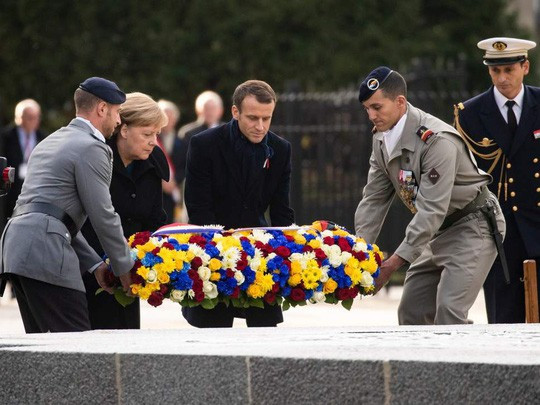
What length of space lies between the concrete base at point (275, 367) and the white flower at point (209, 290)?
1395 mm

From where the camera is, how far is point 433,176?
8.74m

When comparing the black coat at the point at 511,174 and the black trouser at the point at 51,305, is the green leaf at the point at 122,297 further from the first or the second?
the black coat at the point at 511,174

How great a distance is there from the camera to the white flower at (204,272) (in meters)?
8.55

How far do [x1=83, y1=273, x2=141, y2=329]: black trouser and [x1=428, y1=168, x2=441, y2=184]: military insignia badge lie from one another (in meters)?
1.67

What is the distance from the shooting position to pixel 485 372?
548 centimetres

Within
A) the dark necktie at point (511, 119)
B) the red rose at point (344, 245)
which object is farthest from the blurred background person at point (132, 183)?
the dark necktie at point (511, 119)

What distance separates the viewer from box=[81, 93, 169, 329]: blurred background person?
877 centimetres

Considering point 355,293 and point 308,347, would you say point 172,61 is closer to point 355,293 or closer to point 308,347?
point 355,293

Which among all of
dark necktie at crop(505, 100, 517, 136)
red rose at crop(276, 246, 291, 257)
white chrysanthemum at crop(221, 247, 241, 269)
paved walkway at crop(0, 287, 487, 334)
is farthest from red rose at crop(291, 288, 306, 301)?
paved walkway at crop(0, 287, 487, 334)

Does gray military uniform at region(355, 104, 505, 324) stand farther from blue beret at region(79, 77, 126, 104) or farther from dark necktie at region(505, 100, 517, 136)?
blue beret at region(79, 77, 126, 104)

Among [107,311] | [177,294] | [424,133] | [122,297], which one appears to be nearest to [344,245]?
[424,133]

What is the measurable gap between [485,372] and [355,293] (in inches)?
135

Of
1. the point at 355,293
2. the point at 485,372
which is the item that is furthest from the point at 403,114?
the point at 485,372

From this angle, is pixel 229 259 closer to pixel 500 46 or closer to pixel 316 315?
pixel 500 46
